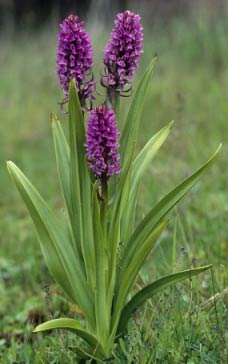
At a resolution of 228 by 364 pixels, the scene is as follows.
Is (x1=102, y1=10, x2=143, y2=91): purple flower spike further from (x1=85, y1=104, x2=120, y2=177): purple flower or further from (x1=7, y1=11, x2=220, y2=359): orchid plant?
(x1=85, y1=104, x2=120, y2=177): purple flower

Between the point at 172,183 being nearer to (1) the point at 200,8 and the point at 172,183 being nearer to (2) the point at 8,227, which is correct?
(2) the point at 8,227

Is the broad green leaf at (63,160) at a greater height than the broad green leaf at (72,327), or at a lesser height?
greater

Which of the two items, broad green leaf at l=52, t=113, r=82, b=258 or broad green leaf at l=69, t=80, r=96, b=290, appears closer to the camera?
broad green leaf at l=69, t=80, r=96, b=290

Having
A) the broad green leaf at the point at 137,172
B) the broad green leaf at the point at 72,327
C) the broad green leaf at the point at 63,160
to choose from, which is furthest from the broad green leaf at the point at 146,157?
the broad green leaf at the point at 72,327

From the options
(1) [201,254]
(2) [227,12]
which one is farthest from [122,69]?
(2) [227,12]

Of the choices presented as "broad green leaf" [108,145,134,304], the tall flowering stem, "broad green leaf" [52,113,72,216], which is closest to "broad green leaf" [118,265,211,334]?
"broad green leaf" [108,145,134,304]

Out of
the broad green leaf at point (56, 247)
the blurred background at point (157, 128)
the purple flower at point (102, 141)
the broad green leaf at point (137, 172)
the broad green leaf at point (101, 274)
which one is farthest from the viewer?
the blurred background at point (157, 128)

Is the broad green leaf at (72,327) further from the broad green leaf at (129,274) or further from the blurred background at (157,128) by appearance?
the blurred background at (157,128)
